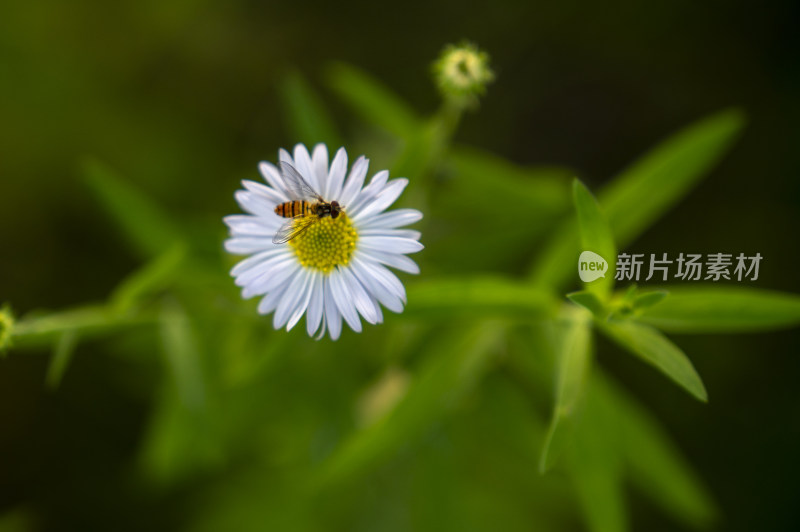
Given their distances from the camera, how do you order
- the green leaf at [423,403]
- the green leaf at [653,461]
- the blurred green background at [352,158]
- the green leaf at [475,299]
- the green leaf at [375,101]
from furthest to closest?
the blurred green background at [352,158] < the green leaf at [653,461] < the green leaf at [375,101] < the green leaf at [423,403] < the green leaf at [475,299]

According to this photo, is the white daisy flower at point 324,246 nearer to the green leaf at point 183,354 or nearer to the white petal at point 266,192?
the white petal at point 266,192

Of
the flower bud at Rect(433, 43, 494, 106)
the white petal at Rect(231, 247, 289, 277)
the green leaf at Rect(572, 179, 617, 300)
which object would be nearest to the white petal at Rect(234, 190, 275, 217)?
the white petal at Rect(231, 247, 289, 277)

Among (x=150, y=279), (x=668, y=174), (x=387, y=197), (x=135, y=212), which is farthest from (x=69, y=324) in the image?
(x=668, y=174)

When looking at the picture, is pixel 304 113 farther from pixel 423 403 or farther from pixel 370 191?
pixel 423 403

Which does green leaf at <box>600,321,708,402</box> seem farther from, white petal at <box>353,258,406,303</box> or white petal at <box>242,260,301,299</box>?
white petal at <box>242,260,301,299</box>

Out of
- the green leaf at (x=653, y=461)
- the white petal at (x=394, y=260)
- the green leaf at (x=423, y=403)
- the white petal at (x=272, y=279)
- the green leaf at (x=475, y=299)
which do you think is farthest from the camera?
Result: the green leaf at (x=653, y=461)

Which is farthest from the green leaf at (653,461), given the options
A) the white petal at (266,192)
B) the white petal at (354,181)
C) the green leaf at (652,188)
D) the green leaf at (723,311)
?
the white petal at (266,192)

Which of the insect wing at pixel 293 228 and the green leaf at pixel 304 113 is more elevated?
the green leaf at pixel 304 113
